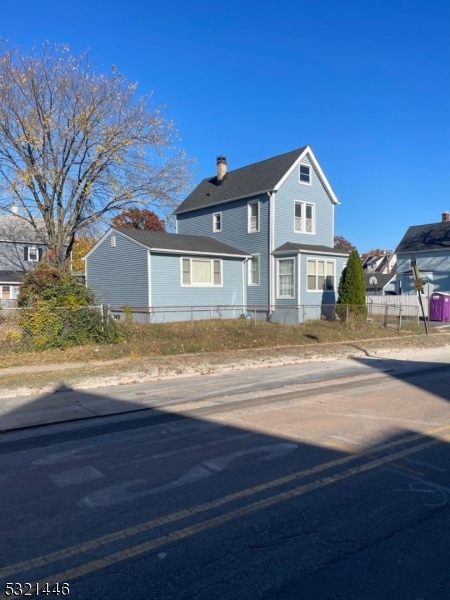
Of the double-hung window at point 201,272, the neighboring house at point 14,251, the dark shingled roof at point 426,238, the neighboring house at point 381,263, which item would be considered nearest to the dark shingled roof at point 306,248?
the double-hung window at point 201,272

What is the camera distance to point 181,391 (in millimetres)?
10688

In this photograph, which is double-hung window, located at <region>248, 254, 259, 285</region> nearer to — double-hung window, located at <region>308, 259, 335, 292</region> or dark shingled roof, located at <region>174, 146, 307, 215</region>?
double-hung window, located at <region>308, 259, 335, 292</region>

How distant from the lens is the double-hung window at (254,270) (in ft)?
92.6

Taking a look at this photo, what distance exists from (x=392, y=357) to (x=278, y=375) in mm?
6009

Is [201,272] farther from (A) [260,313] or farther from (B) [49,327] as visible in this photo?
(B) [49,327]

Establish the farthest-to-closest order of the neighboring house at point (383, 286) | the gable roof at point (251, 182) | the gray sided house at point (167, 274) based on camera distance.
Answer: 1. the neighboring house at point (383, 286)
2. the gable roof at point (251, 182)
3. the gray sided house at point (167, 274)

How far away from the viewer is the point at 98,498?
15.7 ft

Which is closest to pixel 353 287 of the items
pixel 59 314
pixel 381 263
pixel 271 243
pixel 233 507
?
pixel 271 243

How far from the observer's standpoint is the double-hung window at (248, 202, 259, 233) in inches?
1107

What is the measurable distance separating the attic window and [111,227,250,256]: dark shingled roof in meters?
5.33

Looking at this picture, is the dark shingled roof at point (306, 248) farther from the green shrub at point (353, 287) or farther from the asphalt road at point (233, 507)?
the asphalt road at point (233, 507)

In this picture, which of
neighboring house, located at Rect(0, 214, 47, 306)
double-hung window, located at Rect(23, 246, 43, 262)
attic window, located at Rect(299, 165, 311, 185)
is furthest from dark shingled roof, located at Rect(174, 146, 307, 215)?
double-hung window, located at Rect(23, 246, 43, 262)

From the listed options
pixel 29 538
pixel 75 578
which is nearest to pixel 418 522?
pixel 75 578

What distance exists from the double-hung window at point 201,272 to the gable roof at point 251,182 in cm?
468
